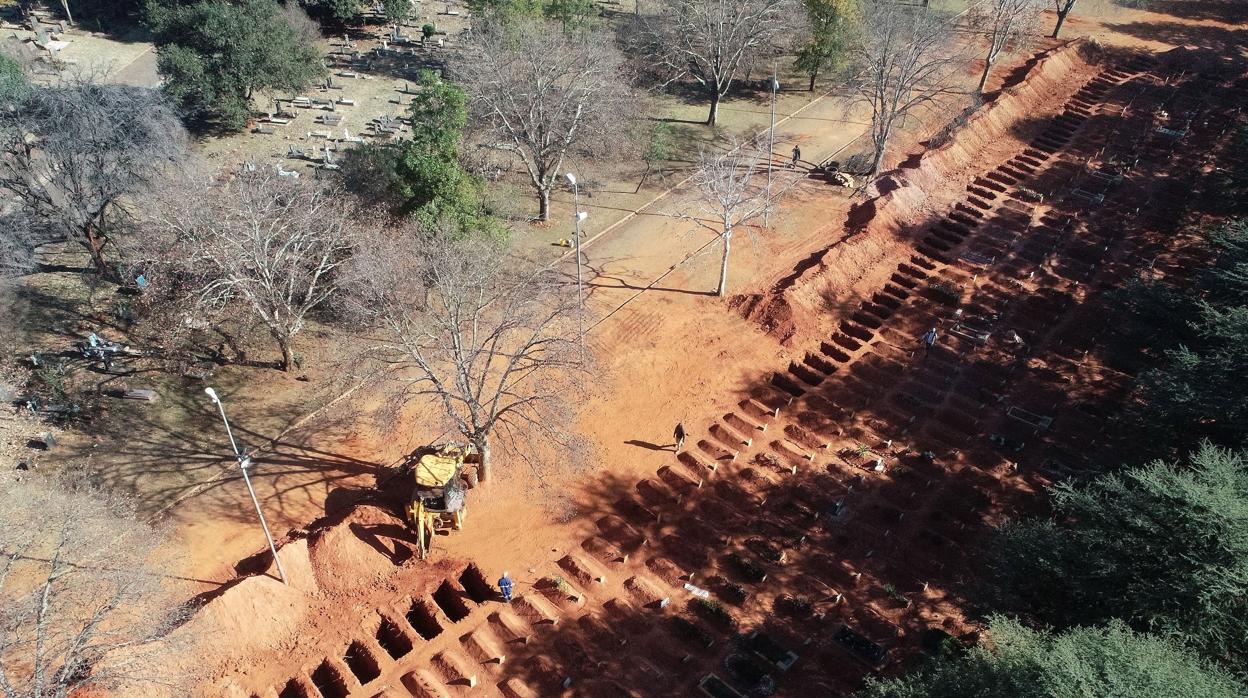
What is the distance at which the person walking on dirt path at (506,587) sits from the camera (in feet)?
84.1

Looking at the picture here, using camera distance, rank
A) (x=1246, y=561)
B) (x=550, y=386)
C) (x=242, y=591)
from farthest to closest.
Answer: (x=550, y=386), (x=242, y=591), (x=1246, y=561)

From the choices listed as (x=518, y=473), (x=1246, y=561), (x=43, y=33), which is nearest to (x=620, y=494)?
(x=518, y=473)

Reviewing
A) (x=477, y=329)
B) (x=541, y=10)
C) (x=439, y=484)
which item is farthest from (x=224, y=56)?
(x=439, y=484)

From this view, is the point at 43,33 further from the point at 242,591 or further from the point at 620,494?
the point at 620,494

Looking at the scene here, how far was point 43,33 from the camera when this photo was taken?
5606 cm

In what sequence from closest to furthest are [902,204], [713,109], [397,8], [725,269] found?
[725,269] < [902,204] < [713,109] < [397,8]

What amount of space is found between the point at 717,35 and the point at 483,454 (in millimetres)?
33273

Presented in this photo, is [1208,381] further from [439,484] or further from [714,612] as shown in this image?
[439,484]

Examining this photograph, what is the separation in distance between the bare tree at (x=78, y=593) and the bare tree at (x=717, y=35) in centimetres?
3908

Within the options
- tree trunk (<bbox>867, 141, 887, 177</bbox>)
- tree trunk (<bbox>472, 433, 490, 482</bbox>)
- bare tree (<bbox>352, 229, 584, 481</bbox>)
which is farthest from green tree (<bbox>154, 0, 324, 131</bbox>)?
tree trunk (<bbox>867, 141, 887, 177</bbox>)

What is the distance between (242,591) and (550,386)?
43.7 ft

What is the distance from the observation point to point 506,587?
25641 millimetres

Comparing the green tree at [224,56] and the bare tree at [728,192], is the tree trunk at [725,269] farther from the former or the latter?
the green tree at [224,56]

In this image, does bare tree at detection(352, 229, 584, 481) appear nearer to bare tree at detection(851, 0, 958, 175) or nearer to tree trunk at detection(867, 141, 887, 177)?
tree trunk at detection(867, 141, 887, 177)
